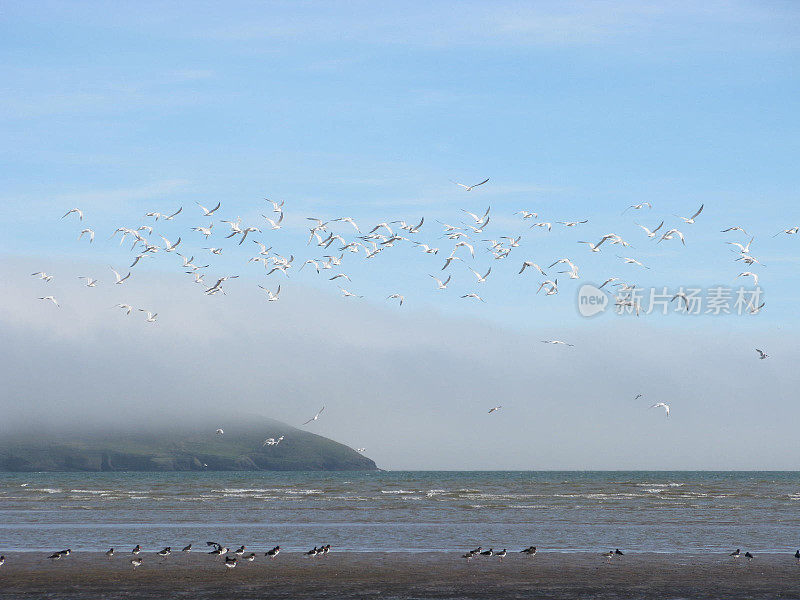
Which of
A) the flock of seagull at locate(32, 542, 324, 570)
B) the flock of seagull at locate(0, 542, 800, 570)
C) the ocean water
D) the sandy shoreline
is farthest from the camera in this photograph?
the ocean water

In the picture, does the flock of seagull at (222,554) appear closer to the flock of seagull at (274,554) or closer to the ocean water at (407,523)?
the flock of seagull at (274,554)

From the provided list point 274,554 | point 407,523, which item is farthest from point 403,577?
point 407,523

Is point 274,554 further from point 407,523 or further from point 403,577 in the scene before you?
point 407,523

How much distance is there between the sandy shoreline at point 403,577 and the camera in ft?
78.2

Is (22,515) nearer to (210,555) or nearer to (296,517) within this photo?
(296,517)

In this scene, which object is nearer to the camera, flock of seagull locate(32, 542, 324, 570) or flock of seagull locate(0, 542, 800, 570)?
flock of seagull locate(32, 542, 324, 570)

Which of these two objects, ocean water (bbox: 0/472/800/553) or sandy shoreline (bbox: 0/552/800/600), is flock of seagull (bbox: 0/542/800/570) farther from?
ocean water (bbox: 0/472/800/553)

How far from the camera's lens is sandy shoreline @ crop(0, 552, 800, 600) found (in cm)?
2384

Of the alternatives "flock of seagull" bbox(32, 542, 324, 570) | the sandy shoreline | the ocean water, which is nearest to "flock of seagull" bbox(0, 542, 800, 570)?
"flock of seagull" bbox(32, 542, 324, 570)

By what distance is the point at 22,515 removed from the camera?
48.6 m

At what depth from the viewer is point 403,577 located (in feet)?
85.4

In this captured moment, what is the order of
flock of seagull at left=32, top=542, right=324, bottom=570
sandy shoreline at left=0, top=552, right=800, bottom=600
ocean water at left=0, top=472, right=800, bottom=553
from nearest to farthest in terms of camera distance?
sandy shoreline at left=0, top=552, right=800, bottom=600 < flock of seagull at left=32, top=542, right=324, bottom=570 < ocean water at left=0, top=472, right=800, bottom=553

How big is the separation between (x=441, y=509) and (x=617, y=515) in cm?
1074

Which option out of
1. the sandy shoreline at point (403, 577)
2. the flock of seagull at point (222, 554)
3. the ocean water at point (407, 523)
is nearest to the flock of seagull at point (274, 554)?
the flock of seagull at point (222, 554)
